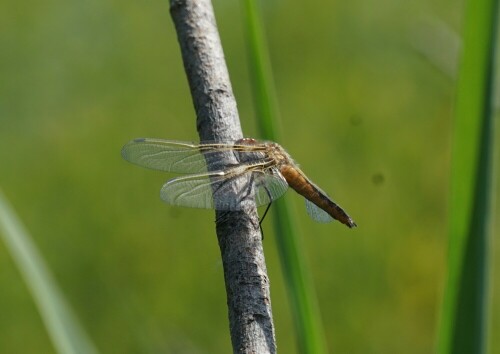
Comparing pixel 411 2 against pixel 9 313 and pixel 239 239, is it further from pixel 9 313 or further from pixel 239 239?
pixel 239 239

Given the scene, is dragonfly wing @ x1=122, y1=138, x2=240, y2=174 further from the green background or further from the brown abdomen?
the green background

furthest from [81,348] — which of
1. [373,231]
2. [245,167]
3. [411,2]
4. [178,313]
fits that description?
[411,2]

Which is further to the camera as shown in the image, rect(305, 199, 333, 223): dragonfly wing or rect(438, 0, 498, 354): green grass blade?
rect(305, 199, 333, 223): dragonfly wing

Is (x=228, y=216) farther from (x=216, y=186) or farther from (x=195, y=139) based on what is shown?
(x=195, y=139)

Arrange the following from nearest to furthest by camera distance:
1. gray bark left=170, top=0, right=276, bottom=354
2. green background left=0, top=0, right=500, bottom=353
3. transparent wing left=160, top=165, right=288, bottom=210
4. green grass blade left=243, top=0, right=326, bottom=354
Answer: gray bark left=170, top=0, right=276, bottom=354, green grass blade left=243, top=0, right=326, bottom=354, transparent wing left=160, top=165, right=288, bottom=210, green background left=0, top=0, right=500, bottom=353

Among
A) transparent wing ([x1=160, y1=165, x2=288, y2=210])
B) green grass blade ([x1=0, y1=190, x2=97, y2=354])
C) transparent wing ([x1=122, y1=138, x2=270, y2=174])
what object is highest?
transparent wing ([x1=122, y1=138, x2=270, y2=174])

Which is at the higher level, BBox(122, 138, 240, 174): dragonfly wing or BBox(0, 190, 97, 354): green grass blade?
BBox(122, 138, 240, 174): dragonfly wing

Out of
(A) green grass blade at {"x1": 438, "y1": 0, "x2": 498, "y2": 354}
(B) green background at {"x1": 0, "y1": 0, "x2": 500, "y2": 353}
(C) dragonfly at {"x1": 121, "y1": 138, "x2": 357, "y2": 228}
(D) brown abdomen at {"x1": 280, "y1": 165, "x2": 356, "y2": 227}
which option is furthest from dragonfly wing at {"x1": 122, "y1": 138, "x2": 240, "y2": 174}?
(B) green background at {"x1": 0, "y1": 0, "x2": 500, "y2": 353}

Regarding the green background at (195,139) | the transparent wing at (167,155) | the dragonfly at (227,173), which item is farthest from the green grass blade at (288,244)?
the green background at (195,139)
